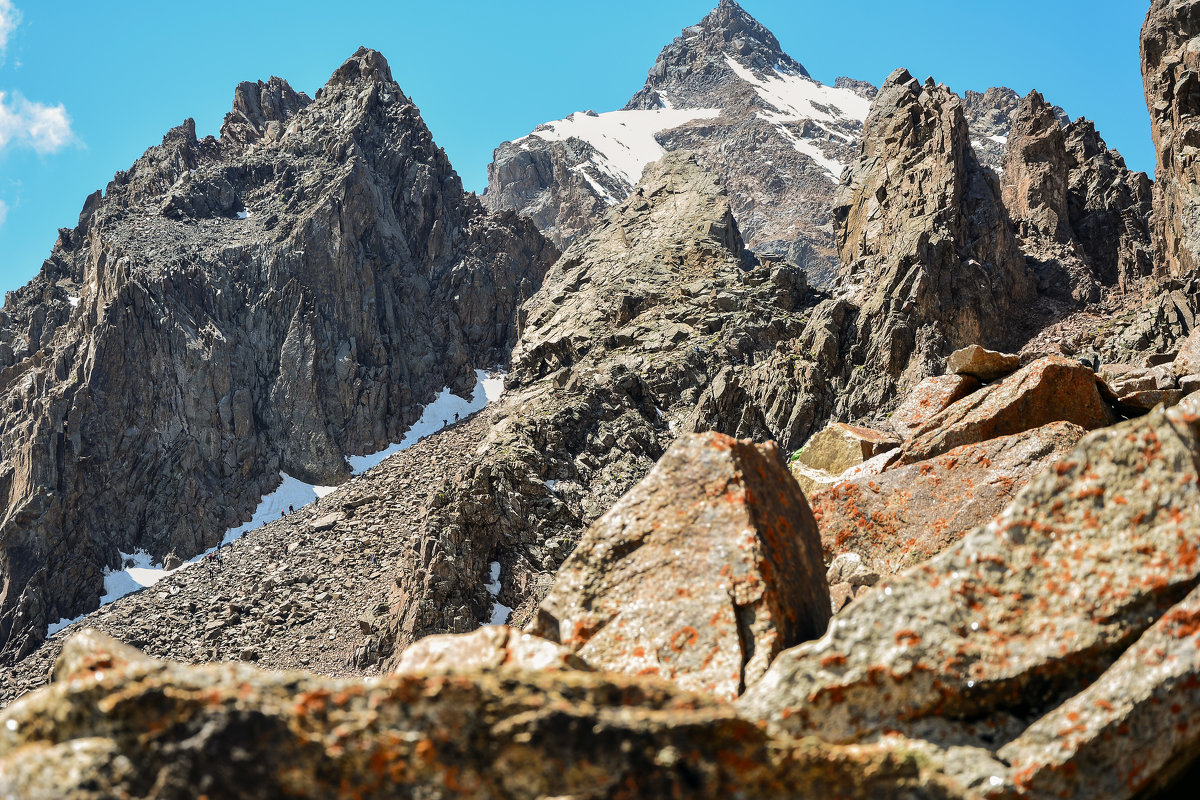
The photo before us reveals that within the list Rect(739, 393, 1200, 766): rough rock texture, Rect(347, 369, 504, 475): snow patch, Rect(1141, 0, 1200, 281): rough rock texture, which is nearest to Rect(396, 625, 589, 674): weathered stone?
Rect(739, 393, 1200, 766): rough rock texture

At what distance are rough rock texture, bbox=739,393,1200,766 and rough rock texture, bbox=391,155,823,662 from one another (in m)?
45.6

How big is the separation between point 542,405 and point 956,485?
179 ft

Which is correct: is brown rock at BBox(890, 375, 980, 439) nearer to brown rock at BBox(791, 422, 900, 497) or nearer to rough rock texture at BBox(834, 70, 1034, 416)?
brown rock at BBox(791, 422, 900, 497)

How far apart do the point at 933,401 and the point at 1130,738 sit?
40.0ft

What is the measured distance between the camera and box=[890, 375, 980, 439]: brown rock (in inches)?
647

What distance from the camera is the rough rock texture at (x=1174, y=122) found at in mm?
49469

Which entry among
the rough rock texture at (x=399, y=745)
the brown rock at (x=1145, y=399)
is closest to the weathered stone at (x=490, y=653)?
the rough rock texture at (x=399, y=745)

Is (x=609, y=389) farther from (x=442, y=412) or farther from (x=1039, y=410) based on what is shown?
(x=1039, y=410)

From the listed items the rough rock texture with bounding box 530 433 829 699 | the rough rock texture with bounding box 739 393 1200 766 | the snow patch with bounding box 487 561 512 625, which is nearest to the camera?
the rough rock texture with bounding box 739 393 1200 766

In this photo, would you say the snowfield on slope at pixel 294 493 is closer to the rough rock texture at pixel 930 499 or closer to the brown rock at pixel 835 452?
the brown rock at pixel 835 452

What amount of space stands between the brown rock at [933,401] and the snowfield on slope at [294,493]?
8436 cm

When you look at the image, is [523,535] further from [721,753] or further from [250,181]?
[250,181]

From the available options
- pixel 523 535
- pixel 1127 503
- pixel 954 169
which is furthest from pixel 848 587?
pixel 954 169

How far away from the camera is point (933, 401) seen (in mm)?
16859
